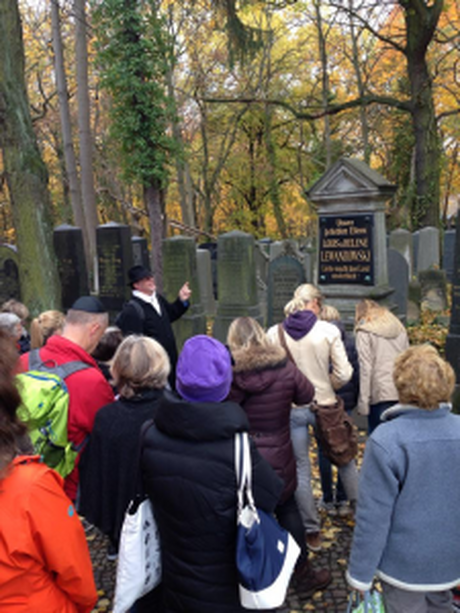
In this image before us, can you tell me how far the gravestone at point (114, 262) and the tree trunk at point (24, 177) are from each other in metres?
2.08

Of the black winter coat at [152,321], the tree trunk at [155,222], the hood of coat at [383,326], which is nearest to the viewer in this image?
the hood of coat at [383,326]

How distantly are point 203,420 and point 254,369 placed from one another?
Answer: 1.00m

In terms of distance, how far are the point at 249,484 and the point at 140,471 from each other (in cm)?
53

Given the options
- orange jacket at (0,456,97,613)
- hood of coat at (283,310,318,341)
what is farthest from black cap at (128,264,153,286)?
orange jacket at (0,456,97,613)

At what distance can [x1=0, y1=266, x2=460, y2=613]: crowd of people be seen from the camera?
5.07ft

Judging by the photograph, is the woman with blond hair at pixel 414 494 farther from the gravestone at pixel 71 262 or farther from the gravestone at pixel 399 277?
the gravestone at pixel 71 262

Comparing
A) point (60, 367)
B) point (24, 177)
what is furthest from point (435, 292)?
point (60, 367)

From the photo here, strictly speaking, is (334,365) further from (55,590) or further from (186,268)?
(186,268)

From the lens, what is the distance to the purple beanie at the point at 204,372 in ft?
6.42

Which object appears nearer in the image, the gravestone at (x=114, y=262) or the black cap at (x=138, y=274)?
the black cap at (x=138, y=274)

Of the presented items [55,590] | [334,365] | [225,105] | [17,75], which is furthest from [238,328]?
[225,105]

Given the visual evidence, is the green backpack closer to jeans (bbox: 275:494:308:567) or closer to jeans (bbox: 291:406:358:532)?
jeans (bbox: 275:494:308:567)

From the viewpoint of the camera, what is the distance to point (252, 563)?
1.86 m

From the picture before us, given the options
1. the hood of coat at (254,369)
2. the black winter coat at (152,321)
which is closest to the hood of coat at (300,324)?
the hood of coat at (254,369)
